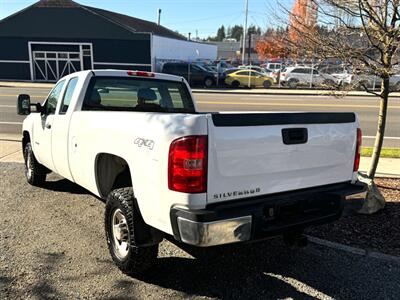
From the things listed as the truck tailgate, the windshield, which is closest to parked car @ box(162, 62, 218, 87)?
the windshield

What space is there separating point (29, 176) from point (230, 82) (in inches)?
1032

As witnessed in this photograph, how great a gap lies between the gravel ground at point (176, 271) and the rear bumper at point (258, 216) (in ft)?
1.87

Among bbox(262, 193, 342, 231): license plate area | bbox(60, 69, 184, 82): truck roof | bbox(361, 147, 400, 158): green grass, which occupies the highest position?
bbox(60, 69, 184, 82): truck roof

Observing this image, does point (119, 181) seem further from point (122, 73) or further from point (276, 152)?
point (122, 73)

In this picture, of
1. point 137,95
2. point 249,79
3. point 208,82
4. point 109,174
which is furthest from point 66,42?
point 109,174

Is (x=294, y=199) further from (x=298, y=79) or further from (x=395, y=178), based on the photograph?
(x=298, y=79)

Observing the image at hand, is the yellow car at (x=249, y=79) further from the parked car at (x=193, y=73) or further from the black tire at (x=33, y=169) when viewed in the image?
the black tire at (x=33, y=169)

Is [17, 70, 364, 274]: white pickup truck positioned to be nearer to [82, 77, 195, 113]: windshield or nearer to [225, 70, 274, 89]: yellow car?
[82, 77, 195, 113]: windshield

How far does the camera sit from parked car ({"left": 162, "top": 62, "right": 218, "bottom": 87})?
31.2m

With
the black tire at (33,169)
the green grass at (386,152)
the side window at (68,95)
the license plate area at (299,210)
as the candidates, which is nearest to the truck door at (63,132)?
the side window at (68,95)

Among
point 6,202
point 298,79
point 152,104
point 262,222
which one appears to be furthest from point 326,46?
point 298,79

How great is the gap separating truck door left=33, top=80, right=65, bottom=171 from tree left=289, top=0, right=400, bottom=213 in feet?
10.2

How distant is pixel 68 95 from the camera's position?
5.10m

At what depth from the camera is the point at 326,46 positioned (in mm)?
5133
